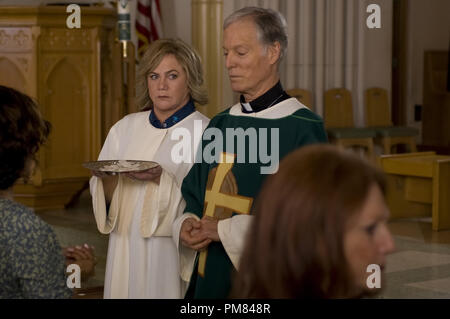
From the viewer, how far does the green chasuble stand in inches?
125

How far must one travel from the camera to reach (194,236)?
129 inches

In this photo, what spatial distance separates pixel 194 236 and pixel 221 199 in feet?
0.59

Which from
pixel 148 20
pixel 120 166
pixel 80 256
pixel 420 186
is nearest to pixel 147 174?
pixel 120 166

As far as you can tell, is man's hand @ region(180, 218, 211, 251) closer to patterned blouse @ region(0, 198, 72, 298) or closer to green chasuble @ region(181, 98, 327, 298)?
green chasuble @ region(181, 98, 327, 298)

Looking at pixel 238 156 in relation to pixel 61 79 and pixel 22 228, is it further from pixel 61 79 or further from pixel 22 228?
pixel 61 79

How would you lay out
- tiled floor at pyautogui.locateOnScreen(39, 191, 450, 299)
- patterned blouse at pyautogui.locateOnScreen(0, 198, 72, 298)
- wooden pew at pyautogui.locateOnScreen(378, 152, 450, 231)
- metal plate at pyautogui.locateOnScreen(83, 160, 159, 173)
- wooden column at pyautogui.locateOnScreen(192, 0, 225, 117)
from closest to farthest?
patterned blouse at pyautogui.locateOnScreen(0, 198, 72, 298)
metal plate at pyautogui.locateOnScreen(83, 160, 159, 173)
tiled floor at pyautogui.locateOnScreen(39, 191, 450, 299)
wooden pew at pyautogui.locateOnScreen(378, 152, 450, 231)
wooden column at pyautogui.locateOnScreen(192, 0, 225, 117)

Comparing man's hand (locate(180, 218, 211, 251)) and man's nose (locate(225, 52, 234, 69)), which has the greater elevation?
man's nose (locate(225, 52, 234, 69))

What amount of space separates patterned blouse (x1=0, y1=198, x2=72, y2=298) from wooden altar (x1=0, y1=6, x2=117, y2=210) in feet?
19.9

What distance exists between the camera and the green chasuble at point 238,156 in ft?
10.4

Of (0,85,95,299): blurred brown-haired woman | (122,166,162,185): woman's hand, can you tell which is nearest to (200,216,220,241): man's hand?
(122,166,162,185): woman's hand

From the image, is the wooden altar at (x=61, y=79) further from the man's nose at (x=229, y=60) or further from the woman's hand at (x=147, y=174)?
the man's nose at (x=229, y=60)

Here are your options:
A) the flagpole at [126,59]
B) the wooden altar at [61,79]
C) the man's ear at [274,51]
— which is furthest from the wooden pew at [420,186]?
the man's ear at [274,51]

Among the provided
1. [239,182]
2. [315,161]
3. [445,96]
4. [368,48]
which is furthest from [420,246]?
[445,96]
